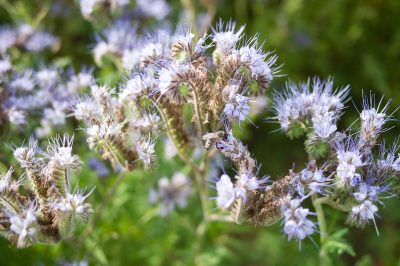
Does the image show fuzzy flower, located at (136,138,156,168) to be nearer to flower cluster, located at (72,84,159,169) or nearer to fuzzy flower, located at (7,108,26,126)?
flower cluster, located at (72,84,159,169)

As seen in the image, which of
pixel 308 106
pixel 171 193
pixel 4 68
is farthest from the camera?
pixel 171 193

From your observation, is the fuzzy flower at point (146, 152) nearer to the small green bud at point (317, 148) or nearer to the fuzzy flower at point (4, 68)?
the small green bud at point (317, 148)

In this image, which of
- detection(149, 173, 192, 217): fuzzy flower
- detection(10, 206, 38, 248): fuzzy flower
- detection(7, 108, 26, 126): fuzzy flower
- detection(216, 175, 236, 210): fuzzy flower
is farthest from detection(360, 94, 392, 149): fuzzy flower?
detection(7, 108, 26, 126): fuzzy flower

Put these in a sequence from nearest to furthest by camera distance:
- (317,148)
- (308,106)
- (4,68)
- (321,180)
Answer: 1. (321,180)
2. (317,148)
3. (308,106)
4. (4,68)

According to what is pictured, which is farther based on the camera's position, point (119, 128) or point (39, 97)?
point (39, 97)

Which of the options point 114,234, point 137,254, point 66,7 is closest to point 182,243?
point 137,254

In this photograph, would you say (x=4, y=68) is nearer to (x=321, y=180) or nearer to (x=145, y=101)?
(x=145, y=101)

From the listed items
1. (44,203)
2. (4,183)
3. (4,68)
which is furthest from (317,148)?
(4,68)
